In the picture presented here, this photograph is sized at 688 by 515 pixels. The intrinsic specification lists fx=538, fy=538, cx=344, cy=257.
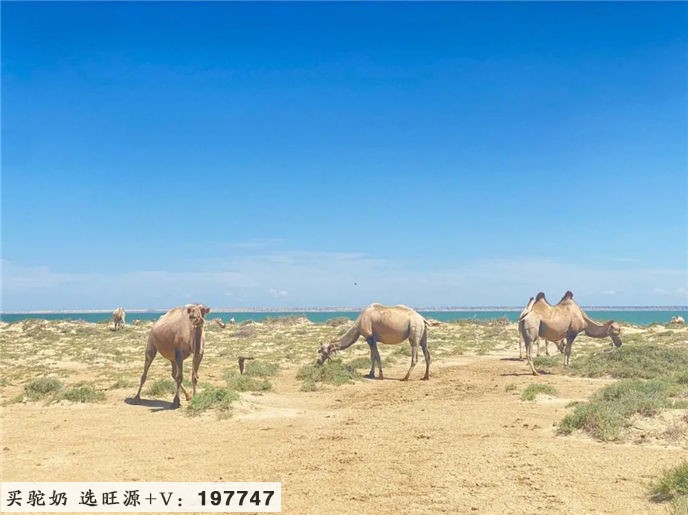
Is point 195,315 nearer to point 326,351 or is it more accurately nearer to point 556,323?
point 326,351

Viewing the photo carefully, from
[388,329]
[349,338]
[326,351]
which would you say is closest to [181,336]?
[326,351]

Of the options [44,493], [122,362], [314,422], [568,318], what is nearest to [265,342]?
[122,362]

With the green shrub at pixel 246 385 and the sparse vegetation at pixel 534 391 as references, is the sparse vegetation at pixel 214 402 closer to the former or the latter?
the green shrub at pixel 246 385

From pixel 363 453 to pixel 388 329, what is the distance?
36.8ft

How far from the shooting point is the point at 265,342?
37.2m

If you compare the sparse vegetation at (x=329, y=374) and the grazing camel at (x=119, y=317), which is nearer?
the sparse vegetation at (x=329, y=374)

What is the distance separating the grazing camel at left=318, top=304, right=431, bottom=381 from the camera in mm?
20047

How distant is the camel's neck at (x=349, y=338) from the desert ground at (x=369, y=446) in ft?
8.19

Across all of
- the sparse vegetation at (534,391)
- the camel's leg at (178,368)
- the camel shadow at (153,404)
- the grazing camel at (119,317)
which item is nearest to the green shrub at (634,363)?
the sparse vegetation at (534,391)

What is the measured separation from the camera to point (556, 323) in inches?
878

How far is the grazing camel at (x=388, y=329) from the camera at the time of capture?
20.0 m

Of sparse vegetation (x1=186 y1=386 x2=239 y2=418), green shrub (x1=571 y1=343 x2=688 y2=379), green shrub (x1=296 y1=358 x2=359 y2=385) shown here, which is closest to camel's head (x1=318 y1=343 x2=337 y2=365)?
green shrub (x1=296 y1=358 x2=359 y2=385)

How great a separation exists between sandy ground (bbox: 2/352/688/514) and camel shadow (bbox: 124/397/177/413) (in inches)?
4.1

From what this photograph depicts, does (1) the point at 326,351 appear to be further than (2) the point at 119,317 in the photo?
No
